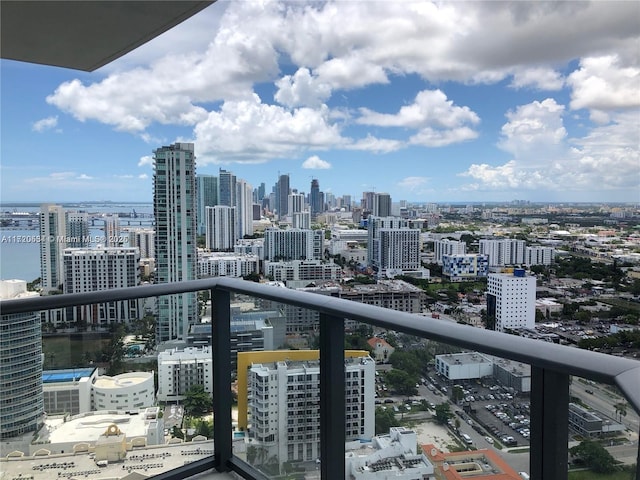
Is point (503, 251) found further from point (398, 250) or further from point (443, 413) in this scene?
point (443, 413)

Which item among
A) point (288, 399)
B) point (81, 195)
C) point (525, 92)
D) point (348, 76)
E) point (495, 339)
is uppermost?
point (348, 76)

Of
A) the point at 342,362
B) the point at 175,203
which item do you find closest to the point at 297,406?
the point at 342,362

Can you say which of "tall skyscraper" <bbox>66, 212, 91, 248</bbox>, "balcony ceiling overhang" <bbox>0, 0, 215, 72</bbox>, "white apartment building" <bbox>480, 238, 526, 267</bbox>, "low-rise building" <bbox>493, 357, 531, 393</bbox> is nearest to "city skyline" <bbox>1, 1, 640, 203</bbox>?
"tall skyscraper" <bbox>66, 212, 91, 248</bbox>

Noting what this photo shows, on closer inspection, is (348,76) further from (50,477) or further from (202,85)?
(50,477)

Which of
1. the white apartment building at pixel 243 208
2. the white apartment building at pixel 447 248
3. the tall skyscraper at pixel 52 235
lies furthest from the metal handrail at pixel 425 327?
the white apartment building at pixel 243 208

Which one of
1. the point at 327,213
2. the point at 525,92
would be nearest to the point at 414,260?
the point at 327,213

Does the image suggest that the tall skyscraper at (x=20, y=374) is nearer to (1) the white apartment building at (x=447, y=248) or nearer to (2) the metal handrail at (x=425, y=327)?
(2) the metal handrail at (x=425, y=327)
